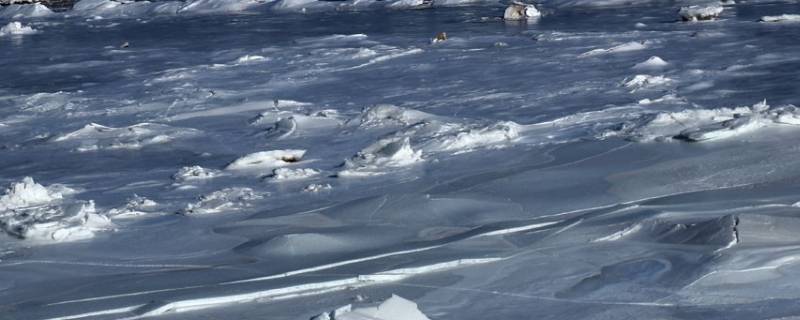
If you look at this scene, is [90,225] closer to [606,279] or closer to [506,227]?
[506,227]

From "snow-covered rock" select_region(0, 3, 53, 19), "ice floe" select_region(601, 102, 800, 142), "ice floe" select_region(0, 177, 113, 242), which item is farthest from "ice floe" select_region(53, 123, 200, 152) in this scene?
"snow-covered rock" select_region(0, 3, 53, 19)

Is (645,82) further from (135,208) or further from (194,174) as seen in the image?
(135,208)

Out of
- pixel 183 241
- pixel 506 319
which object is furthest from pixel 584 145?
pixel 506 319

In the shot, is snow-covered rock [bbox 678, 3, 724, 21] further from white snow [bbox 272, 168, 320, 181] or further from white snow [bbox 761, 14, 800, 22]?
white snow [bbox 272, 168, 320, 181]

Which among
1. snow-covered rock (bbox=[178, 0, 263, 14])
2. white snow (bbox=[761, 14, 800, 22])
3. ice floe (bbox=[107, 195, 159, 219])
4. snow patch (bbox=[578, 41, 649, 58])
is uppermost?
ice floe (bbox=[107, 195, 159, 219])

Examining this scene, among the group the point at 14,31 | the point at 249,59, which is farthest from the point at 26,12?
the point at 249,59

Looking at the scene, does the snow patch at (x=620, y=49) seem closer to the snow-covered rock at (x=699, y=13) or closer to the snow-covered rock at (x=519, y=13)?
the snow-covered rock at (x=699, y=13)

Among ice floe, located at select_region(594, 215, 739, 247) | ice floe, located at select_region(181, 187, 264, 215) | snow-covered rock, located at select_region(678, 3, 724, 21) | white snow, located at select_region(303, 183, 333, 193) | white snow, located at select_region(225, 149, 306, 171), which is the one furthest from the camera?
snow-covered rock, located at select_region(678, 3, 724, 21)

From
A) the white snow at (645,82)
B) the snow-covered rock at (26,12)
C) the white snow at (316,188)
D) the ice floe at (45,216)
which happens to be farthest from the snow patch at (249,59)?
the snow-covered rock at (26,12)
